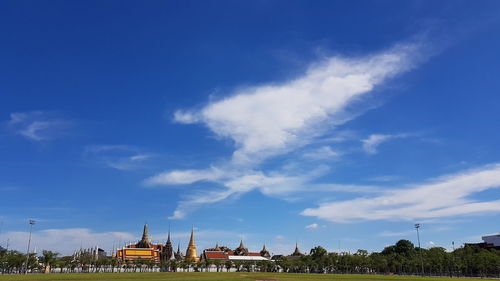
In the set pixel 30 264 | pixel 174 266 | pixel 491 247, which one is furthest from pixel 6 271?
pixel 491 247

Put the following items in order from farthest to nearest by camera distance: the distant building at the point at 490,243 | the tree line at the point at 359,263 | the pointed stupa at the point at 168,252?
the pointed stupa at the point at 168,252 → the distant building at the point at 490,243 → the tree line at the point at 359,263

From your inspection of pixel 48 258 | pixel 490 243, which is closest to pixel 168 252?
pixel 48 258

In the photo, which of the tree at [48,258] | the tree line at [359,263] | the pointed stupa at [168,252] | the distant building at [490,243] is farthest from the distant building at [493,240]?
the tree at [48,258]

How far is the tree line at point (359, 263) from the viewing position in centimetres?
11225

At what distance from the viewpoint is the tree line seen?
112m

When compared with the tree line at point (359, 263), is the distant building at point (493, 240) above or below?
above

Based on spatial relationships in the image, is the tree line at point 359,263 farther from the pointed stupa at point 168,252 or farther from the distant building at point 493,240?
the pointed stupa at point 168,252

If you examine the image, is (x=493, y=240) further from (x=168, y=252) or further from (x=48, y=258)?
(x=48, y=258)

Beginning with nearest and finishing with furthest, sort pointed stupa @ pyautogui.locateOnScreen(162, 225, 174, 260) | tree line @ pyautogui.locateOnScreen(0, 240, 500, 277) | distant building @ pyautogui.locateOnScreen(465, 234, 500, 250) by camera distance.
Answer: tree line @ pyautogui.locateOnScreen(0, 240, 500, 277) < distant building @ pyautogui.locateOnScreen(465, 234, 500, 250) < pointed stupa @ pyautogui.locateOnScreen(162, 225, 174, 260)

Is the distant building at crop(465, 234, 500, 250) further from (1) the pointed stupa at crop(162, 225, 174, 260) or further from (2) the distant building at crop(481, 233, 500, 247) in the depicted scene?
(1) the pointed stupa at crop(162, 225, 174, 260)

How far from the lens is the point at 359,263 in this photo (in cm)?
13975

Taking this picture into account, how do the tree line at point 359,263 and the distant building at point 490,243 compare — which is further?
the distant building at point 490,243

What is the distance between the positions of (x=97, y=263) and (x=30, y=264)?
25.2 meters

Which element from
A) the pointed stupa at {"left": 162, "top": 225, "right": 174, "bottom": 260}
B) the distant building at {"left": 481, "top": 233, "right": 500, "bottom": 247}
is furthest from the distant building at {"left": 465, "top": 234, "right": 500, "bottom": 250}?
the pointed stupa at {"left": 162, "top": 225, "right": 174, "bottom": 260}
